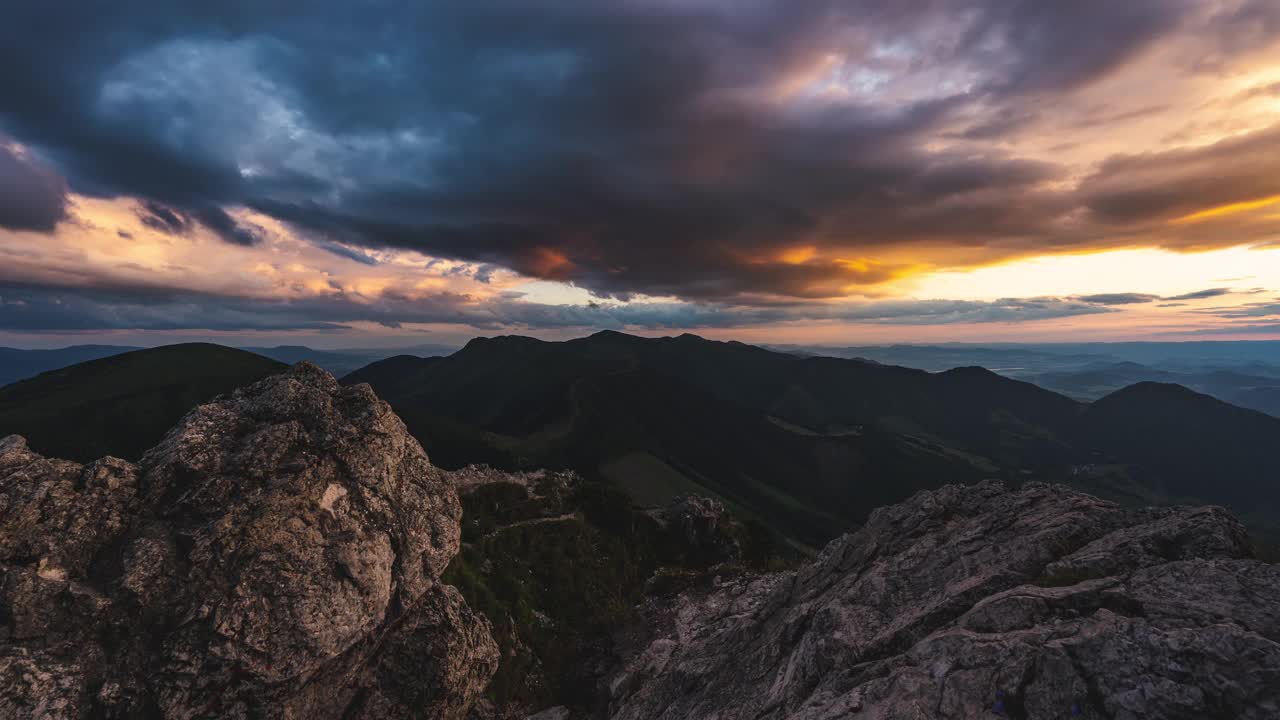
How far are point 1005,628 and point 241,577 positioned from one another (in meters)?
30.1

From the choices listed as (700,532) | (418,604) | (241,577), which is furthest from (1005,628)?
(700,532)

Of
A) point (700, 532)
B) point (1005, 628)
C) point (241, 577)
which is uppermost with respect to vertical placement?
point (1005, 628)

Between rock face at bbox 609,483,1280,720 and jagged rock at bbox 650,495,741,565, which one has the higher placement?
rock face at bbox 609,483,1280,720

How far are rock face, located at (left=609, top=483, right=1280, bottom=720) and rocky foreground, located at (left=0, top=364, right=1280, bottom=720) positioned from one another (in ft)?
0.27

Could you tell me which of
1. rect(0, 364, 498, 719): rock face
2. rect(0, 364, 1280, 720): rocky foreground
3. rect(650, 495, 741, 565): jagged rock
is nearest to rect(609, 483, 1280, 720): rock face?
rect(0, 364, 1280, 720): rocky foreground

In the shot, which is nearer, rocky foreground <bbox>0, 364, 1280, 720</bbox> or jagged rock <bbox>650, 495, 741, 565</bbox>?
rocky foreground <bbox>0, 364, 1280, 720</bbox>

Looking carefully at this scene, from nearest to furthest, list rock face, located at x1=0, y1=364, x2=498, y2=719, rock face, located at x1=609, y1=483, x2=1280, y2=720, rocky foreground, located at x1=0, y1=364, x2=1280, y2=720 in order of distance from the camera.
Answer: rock face, located at x1=609, y1=483, x2=1280, y2=720, rocky foreground, located at x1=0, y1=364, x2=1280, y2=720, rock face, located at x1=0, y1=364, x2=498, y2=719

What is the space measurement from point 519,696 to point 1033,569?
30.6 metres

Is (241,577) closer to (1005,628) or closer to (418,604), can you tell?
(418,604)

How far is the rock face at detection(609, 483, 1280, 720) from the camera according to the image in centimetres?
1352

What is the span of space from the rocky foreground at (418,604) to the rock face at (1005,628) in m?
0.08

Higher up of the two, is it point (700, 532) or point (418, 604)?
point (418, 604)

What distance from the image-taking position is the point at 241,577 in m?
22.1

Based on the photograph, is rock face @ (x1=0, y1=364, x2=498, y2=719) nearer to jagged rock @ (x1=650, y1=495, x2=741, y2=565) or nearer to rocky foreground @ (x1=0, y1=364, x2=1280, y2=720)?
rocky foreground @ (x1=0, y1=364, x2=1280, y2=720)
